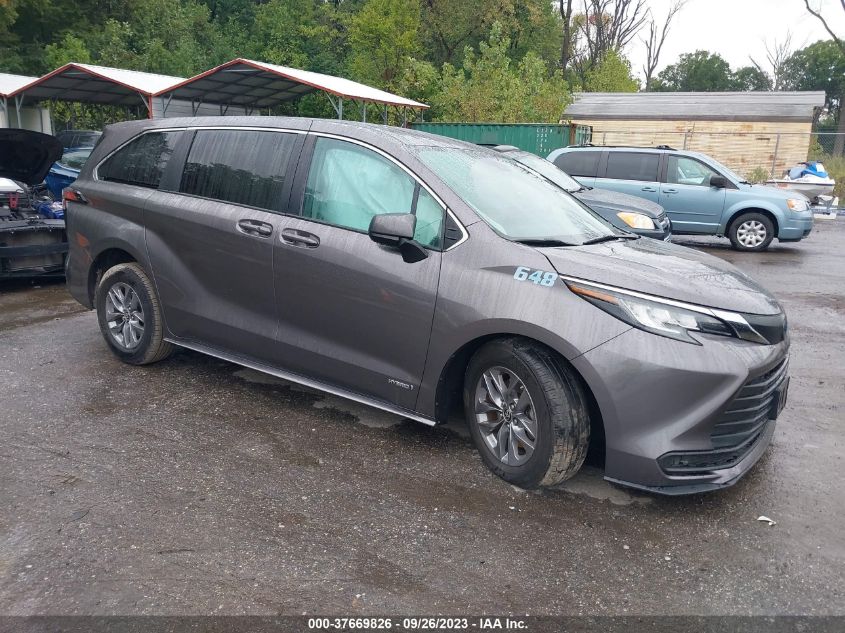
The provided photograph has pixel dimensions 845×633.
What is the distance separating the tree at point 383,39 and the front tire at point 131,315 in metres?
27.0

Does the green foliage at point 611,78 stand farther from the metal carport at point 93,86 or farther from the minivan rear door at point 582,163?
the minivan rear door at point 582,163

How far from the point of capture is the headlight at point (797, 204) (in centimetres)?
1260

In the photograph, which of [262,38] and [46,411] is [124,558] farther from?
[262,38]

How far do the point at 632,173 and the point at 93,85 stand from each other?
57.4ft

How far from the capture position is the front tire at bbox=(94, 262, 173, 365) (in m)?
5.07

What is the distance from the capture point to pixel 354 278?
3.95m

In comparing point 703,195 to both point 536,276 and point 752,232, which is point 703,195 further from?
point 536,276

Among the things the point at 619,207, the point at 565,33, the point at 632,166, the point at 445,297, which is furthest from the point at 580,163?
the point at 565,33

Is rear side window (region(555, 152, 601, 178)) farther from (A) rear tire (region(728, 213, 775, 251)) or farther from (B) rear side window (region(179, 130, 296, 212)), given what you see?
(B) rear side window (region(179, 130, 296, 212))

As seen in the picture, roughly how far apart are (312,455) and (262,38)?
1614 inches

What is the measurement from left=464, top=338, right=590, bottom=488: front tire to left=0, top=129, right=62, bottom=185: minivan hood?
689cm

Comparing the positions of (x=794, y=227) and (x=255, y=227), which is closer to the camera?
(x=255, y=227)

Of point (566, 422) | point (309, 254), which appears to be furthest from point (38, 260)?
point (566, 422)

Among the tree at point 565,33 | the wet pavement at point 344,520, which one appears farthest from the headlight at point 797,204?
the tree at point 565,33
